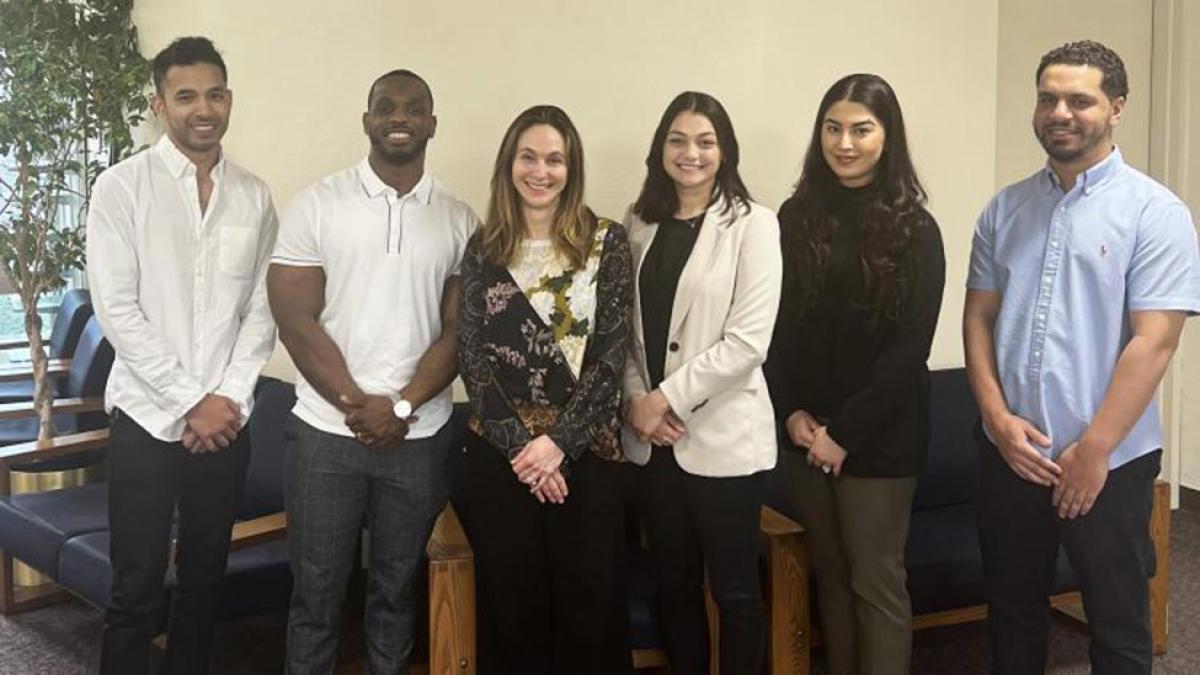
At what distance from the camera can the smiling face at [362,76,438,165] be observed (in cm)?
240

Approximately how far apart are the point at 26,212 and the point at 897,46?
3.04 metres

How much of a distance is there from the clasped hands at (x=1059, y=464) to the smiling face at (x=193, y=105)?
1.90 m

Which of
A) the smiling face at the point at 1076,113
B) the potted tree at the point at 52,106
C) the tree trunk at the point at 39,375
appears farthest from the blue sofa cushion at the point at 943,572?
the tree trunk at the point at 39,375

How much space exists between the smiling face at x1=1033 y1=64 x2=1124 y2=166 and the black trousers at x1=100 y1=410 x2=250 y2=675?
1.95m

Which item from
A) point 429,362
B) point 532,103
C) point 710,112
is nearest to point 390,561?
point 429,362

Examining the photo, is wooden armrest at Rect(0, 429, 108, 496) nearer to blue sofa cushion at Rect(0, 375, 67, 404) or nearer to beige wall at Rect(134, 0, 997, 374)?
beige wall at Rect(134, 0, 997, 374)

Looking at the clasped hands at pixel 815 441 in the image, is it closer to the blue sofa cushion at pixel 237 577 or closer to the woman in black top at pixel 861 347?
the woman in black top at pixel 861 347

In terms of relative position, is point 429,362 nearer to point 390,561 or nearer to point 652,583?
point 390,561

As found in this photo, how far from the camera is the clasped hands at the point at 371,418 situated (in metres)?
2.34

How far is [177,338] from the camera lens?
2.45m

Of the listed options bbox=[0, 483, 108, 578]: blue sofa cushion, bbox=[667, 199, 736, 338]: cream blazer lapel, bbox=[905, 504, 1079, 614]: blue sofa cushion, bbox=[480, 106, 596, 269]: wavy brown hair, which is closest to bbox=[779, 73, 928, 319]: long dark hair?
bbox=[667, 199, 736, 338]: cream blazer lapel

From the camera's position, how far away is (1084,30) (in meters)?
4.65

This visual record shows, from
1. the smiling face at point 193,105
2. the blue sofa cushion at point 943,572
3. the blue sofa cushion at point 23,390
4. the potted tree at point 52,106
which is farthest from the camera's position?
the blue sofa cushion at point 23,390

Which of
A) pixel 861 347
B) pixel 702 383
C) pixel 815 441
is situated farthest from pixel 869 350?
pixel 702 383
